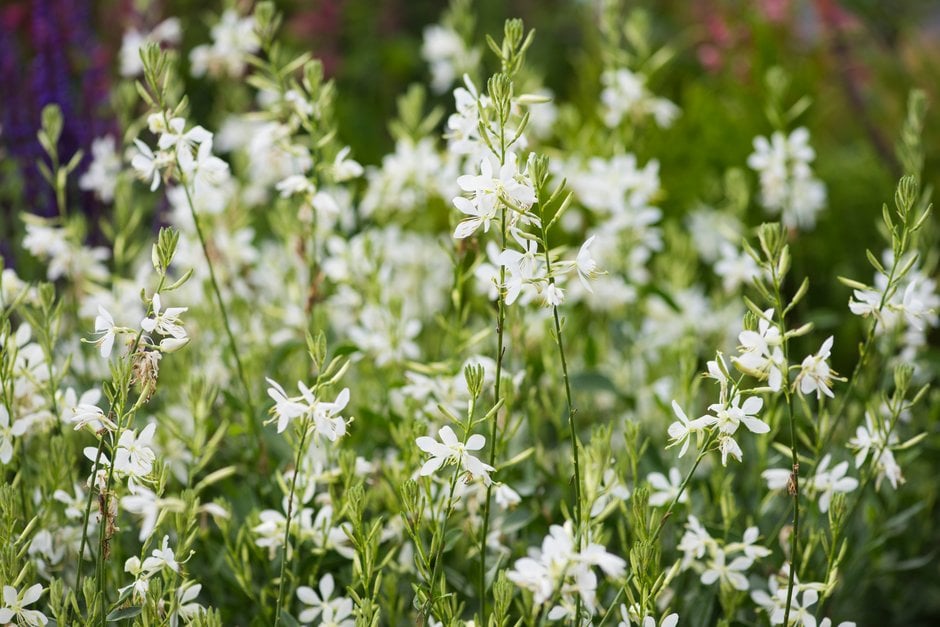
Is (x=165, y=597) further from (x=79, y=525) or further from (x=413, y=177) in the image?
(x=413, y=177)

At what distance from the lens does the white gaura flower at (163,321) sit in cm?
115

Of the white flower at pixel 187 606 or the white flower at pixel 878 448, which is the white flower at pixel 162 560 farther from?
the white flower at pixel 878 448

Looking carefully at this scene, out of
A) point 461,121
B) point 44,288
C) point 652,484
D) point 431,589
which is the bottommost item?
point 652,484

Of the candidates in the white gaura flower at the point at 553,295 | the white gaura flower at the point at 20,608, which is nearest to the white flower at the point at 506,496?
the white gaura flower at the point at 553,295

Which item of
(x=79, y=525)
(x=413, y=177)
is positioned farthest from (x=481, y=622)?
(x=413, y=177)

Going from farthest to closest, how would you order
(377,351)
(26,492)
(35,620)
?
(377,351), (26,492), (35,620)

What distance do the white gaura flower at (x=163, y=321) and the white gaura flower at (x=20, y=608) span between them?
369mm

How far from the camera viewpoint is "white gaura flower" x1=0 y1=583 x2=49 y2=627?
Result: 48.3 inches

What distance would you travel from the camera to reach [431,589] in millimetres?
1249

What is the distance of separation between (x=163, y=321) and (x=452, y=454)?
39cm

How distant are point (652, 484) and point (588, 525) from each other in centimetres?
41

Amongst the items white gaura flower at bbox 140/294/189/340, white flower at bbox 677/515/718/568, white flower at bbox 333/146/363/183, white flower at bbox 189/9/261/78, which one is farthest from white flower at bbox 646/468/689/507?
white flower at bbox 189/9/261/78

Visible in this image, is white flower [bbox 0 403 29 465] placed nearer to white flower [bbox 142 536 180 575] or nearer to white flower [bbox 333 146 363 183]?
white flower [bbox 142 536 180 575]

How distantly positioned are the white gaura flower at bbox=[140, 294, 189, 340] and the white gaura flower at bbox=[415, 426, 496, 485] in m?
0.32
